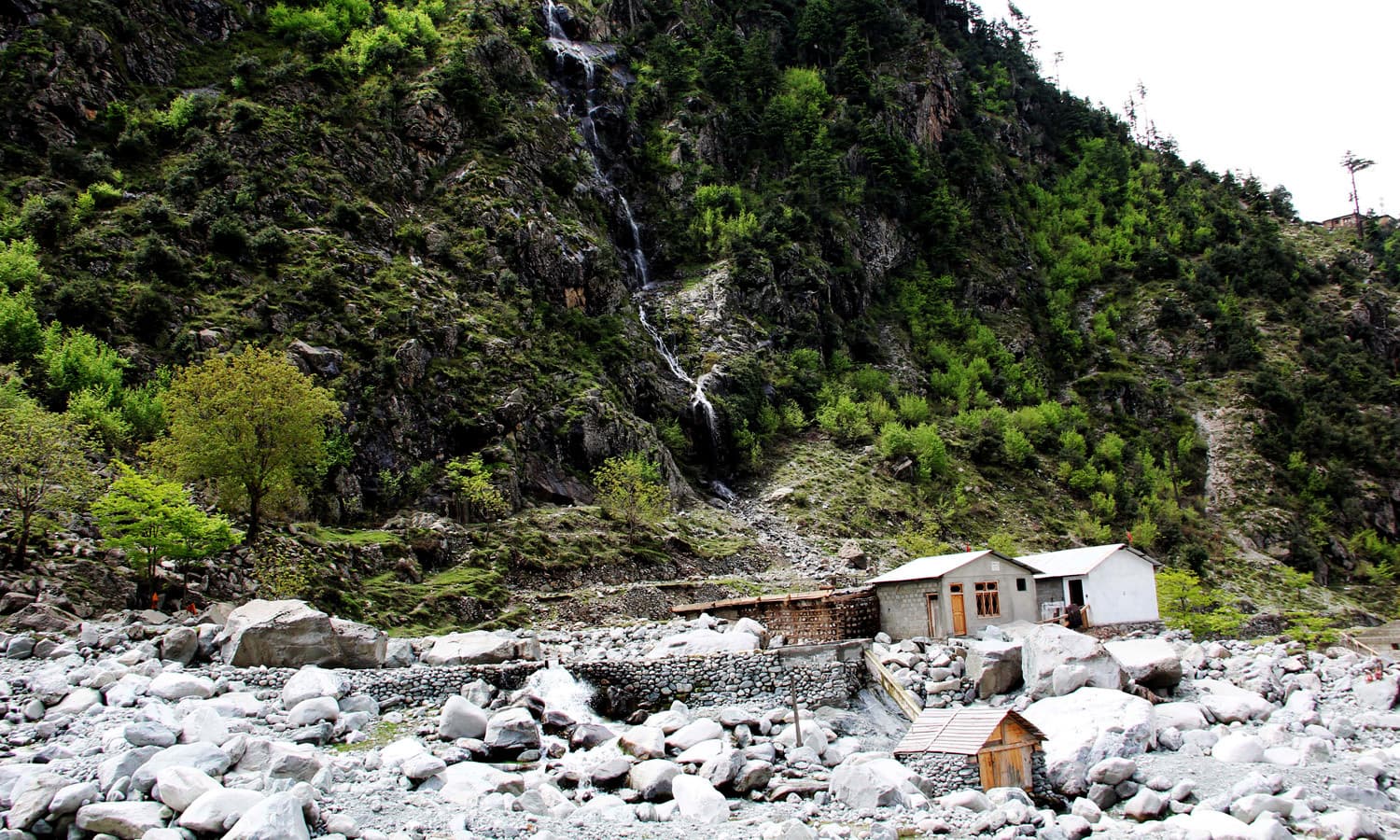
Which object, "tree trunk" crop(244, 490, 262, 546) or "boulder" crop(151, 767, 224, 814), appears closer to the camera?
"boulder" crop(151, 767, 224, 814)

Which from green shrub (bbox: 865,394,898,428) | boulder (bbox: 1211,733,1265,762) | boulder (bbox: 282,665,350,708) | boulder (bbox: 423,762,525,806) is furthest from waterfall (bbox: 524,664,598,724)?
green shrub (bbox: 865,394,898,428)

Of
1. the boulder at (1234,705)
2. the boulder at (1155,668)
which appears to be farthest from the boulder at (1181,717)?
the boulder at (1155,668)

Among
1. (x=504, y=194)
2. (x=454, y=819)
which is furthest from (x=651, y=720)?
(x=504, y=194)

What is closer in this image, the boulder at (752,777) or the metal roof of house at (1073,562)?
the boulder at (752,777)

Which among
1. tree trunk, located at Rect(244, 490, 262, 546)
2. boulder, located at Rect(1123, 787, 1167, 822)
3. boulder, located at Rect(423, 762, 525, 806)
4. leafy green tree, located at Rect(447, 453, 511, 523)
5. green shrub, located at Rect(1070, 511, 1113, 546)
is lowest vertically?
boulder, located at Rect(1123, 787, 1167, 822)

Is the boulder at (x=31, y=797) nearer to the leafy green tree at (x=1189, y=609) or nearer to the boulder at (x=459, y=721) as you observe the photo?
the boulder at (x=459, y=721)

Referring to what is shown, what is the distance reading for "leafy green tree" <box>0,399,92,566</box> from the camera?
68.5 ft

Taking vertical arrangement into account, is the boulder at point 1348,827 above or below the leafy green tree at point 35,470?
below

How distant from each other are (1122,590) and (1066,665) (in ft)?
47.6

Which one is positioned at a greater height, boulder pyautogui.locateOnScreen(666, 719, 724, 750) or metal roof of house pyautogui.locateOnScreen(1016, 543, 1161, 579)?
metal roof of house pyautogui.locateOnScreen(1016, 543, 1161, 579)

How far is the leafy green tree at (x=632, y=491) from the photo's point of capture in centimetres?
3997

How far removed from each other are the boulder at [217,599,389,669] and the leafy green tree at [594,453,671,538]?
20.1 meters

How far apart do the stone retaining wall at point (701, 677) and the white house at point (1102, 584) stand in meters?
13.3

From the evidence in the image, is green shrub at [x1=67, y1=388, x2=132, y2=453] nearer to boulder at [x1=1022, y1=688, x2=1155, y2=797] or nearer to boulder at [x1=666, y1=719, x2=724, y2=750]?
boulder at [x1=666, y1=719, x2=724, y2=750]
